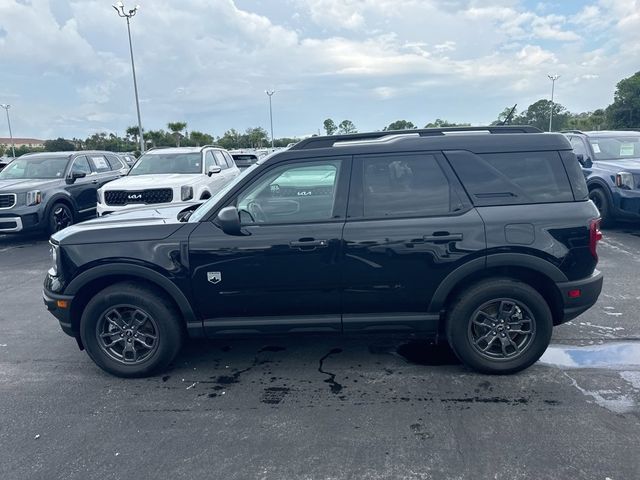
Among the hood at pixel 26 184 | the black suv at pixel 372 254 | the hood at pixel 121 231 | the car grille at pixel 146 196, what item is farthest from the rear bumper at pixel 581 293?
the hood at pixel 26 184

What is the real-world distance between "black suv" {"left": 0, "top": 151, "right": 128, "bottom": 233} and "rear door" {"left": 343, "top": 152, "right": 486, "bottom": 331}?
A: 817 centimetres

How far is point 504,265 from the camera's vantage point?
3.61m

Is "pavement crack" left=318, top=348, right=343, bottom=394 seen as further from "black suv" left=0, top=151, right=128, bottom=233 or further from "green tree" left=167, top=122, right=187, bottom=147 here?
"green tree" left=167, top=122, right=187, bottom=147

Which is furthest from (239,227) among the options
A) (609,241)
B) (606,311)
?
(609,241)

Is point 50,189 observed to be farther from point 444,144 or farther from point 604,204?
point 604,204

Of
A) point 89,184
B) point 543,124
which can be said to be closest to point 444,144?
point 89,184

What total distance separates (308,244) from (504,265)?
1470 mm

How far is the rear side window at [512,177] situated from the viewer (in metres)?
3.67

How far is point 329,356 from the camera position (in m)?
4.27

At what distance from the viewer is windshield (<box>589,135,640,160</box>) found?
31.9ft

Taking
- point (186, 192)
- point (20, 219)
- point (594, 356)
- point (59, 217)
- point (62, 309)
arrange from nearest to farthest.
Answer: point (62, 309), point (594, 356), point (186, 192), point (20, 219), point (59, 217)

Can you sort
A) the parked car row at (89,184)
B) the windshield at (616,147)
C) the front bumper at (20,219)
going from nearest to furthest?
1. the parked car row at (89,184)
2. the front bumper at (20,219)
3. the windshield at (616,147)

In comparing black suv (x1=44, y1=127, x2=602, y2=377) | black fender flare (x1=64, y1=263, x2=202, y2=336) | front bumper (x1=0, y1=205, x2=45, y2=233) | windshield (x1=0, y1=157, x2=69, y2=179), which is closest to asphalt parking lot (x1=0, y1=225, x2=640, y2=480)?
black suv (x1=44, y1=127, x2=602, y2=377)

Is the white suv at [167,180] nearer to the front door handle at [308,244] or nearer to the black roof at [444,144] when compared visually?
the black roof at [444,144]
